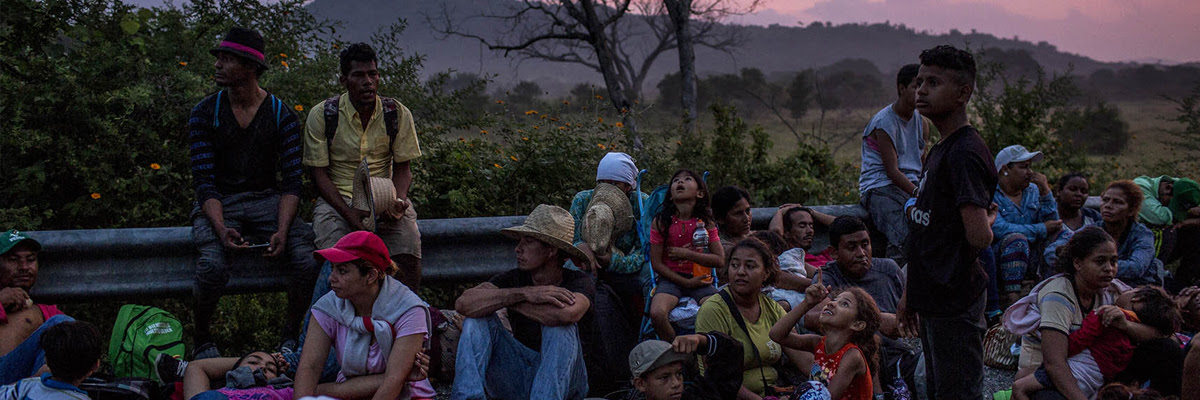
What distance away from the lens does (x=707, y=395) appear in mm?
4789

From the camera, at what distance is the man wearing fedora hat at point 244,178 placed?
16.5 feet

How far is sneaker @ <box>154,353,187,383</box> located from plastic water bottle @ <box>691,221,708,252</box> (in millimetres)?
3063

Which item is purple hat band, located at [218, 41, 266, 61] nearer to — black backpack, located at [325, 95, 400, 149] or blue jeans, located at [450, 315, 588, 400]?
black backpack, located at [325, 95, 400, 149]

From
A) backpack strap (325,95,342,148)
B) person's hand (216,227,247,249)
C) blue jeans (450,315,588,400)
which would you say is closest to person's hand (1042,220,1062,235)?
blue jeans (450,315,588,400)

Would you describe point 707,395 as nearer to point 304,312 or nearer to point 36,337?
point 304,312

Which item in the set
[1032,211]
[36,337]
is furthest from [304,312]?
[1032,211]

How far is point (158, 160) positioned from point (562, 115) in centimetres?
341

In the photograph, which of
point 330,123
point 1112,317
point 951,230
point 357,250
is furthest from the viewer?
point 330,123

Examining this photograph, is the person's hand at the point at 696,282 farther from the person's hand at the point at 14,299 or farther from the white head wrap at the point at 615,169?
the person's hand at the point at 14,299

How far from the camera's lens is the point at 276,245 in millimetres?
5066

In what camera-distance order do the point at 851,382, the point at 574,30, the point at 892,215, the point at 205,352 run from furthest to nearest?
the point at 574,30 < the point at 892,215 < the point at 205,352 < the point at 851,382

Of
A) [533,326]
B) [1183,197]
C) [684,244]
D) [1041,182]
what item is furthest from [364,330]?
→ [1183,197]

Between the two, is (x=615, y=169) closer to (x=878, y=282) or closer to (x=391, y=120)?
(x=391, y=120)

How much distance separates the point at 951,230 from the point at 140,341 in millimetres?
4162
